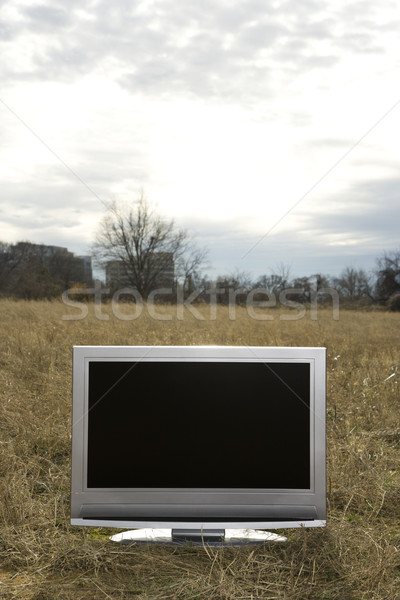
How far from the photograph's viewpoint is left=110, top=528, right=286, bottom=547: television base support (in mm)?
2244

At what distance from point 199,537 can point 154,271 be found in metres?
31.8

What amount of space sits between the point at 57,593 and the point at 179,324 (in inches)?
323

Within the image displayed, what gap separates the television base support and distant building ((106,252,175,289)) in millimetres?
30826

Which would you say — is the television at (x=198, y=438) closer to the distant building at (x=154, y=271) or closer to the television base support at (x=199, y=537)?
the television base support at (x=199, y=537)

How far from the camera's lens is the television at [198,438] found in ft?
7.13

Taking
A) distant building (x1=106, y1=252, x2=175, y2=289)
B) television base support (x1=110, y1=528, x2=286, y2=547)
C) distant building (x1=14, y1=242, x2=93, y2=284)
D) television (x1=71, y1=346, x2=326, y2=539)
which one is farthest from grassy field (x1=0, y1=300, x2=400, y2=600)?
distant building (x1=14, y1=242, x2=93, y2=284)

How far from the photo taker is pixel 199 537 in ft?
7.44

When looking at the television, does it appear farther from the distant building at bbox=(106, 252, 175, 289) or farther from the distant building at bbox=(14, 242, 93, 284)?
the distant building at bbox=(14, 242, 93, 284)

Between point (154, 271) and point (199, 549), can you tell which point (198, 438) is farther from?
point (154, 271)

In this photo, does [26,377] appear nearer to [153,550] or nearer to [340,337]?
[153,550]

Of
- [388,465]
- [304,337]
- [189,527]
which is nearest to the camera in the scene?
[189,527]

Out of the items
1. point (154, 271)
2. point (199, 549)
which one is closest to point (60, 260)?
point (154, 271)

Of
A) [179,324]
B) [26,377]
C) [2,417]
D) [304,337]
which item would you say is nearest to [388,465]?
[2,417]

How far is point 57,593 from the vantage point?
1.95 metres
